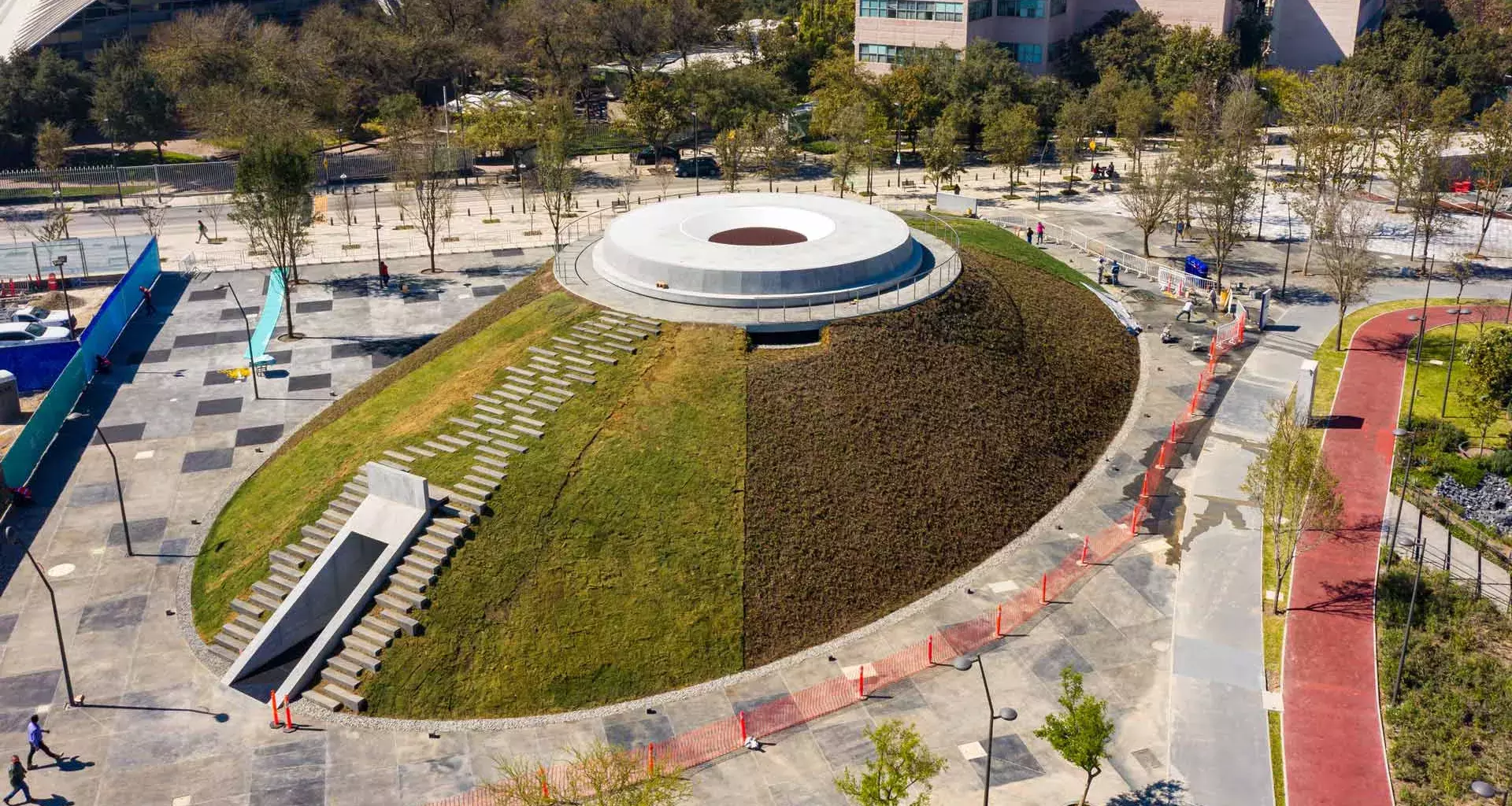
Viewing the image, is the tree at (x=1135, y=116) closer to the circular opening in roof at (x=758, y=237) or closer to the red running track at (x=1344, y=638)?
the red running track at (x=1344, y=638)

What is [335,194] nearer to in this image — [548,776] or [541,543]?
[541,543]

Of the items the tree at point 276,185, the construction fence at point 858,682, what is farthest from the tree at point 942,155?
the construction fence at point 858,682

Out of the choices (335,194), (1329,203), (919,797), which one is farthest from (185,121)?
(919,797)

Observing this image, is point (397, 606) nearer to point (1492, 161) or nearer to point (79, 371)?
point (79, 371)

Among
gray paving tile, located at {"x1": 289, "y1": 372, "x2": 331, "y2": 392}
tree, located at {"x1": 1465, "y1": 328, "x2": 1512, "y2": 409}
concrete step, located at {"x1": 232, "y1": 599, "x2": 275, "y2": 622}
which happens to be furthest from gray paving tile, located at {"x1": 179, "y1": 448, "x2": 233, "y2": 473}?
tree, located at {"x1": 1465, "y1": 328, "x2": 1512, "y2": 409}

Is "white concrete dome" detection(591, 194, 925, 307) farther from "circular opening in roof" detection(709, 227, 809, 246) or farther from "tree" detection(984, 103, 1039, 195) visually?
"tree" detection(984, 103, 1039, 195)

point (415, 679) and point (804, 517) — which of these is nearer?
point (415, 679)
